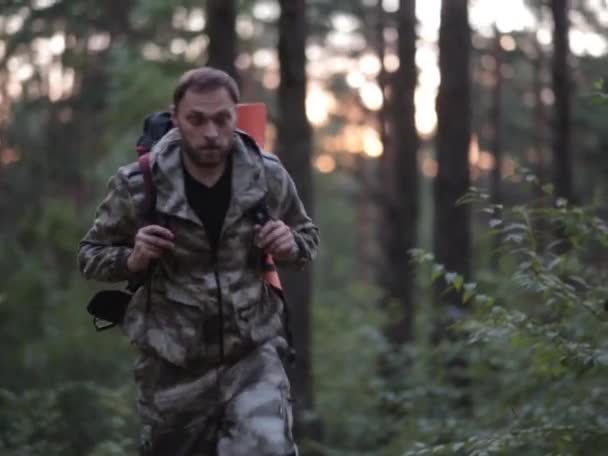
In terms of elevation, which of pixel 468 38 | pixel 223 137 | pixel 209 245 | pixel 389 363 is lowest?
pixel 389 363

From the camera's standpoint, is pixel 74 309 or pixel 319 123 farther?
pixel 319 123

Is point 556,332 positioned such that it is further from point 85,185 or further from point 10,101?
point 10,101

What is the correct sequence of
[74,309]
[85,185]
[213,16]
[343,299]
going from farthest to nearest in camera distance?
[85,185], [343,299], [74,309], [213,16]

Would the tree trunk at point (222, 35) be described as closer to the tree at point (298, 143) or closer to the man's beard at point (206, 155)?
the tree at point (298, 143)

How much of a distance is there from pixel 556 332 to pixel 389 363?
7.26 m

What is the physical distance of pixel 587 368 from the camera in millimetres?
6922

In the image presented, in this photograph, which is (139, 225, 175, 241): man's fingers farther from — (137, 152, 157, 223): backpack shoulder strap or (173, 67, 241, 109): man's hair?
(173, 67, 241, 109): man's hair

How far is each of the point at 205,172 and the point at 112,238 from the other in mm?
520

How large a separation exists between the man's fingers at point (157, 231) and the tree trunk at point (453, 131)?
8.76m

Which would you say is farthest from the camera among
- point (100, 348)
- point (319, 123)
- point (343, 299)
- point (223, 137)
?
point (319, 123)

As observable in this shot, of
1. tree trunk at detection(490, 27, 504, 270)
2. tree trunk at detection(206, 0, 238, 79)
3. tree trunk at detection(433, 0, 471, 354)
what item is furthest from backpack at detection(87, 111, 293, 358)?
tree trunk at detection(490, 27, 504, 270)

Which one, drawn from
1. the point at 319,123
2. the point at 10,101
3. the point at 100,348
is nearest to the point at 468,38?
the point at 100,348

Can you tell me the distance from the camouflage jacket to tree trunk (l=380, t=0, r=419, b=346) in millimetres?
12530

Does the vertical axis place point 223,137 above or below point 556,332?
above
